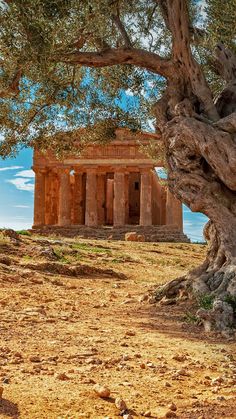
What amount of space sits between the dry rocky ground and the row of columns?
28.7m

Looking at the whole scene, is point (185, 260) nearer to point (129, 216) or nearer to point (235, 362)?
point (235, 362)

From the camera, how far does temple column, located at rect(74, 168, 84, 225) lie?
1795 inches

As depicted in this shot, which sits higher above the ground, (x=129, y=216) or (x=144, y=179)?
(x=144, y=179)

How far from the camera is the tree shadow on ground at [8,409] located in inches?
130

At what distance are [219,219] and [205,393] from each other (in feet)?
16.8

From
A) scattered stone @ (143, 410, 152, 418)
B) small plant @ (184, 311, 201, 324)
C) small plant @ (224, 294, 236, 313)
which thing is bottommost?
small plant @ (184, 311, 201, 324)

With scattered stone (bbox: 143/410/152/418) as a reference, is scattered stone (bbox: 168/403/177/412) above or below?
below

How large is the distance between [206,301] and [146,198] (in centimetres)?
3242

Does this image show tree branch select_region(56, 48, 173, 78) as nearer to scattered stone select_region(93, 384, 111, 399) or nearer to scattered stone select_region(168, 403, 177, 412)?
scattered stone select_region(93, 384, 111, 399)

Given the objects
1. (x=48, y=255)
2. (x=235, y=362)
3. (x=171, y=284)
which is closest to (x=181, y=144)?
(x=171, y=284)

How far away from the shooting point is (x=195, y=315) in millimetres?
7699

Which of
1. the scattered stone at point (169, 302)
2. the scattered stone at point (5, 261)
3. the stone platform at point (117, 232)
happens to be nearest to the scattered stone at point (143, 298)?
the scattered stone at point (169, 302)

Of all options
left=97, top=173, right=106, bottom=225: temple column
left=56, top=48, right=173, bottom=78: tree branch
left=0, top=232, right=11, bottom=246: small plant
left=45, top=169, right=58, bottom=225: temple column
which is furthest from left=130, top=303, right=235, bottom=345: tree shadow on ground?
left=97, top=173, right=106, bottom=225: temple column

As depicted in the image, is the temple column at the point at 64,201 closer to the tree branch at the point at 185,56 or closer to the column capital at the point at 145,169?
the column capital at the point at 145,169
